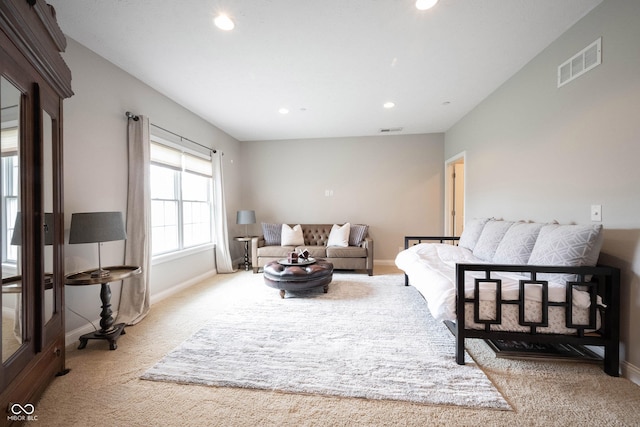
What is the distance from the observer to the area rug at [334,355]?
1.62 meters

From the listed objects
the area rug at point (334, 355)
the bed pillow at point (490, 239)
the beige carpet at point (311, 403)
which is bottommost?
the beige carpet at point (311, 403)

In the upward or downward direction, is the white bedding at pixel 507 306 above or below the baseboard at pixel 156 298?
above

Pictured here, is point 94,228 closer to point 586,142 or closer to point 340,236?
point 340,236

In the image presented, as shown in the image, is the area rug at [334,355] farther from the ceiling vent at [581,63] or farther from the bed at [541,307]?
the ceiling vent at [581,63]

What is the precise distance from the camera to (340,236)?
15.8ft

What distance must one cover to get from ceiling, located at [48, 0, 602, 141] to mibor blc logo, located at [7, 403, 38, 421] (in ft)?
8.53

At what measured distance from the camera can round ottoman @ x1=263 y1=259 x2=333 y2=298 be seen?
10.5ft

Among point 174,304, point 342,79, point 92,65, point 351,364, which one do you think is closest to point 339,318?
point 351,364

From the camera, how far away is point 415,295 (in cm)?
→ 336

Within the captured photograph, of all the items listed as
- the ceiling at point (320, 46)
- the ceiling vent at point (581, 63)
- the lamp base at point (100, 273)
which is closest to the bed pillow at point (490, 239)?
the ceiling vent at point (581, 63)

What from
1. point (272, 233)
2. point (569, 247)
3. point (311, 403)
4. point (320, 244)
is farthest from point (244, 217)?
point (569, 247)

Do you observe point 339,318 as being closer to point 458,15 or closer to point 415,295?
point 415,295

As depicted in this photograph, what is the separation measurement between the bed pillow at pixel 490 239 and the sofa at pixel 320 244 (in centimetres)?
184

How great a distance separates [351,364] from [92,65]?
11.7ft
